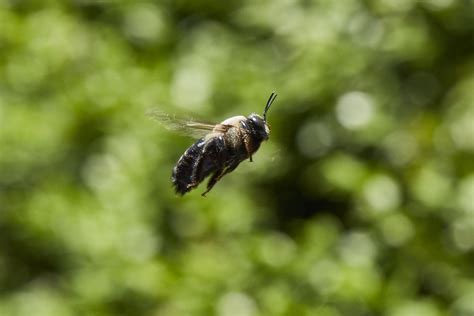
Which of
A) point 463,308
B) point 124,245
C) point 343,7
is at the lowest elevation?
point 463,308

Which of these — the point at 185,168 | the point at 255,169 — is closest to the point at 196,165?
the point at 185,168

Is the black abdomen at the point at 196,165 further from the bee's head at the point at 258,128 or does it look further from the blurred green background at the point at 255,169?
the blurred green background at the point at 255,169

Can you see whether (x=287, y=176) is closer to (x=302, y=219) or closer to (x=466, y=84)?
(x=302, y=219)

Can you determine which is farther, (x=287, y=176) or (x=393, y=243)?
(x=287, y=176)

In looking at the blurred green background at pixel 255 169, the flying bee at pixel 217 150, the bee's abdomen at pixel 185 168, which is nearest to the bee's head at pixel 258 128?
the flying bee at pixel 217 150

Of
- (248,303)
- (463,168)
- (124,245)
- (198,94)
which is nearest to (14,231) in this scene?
(124,245)

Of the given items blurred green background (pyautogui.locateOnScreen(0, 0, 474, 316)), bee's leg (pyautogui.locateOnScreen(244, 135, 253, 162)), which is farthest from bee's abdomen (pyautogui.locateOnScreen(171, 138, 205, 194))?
blurred green background (pyautogui.locateOnScreen(0, 0, 474, 316))
